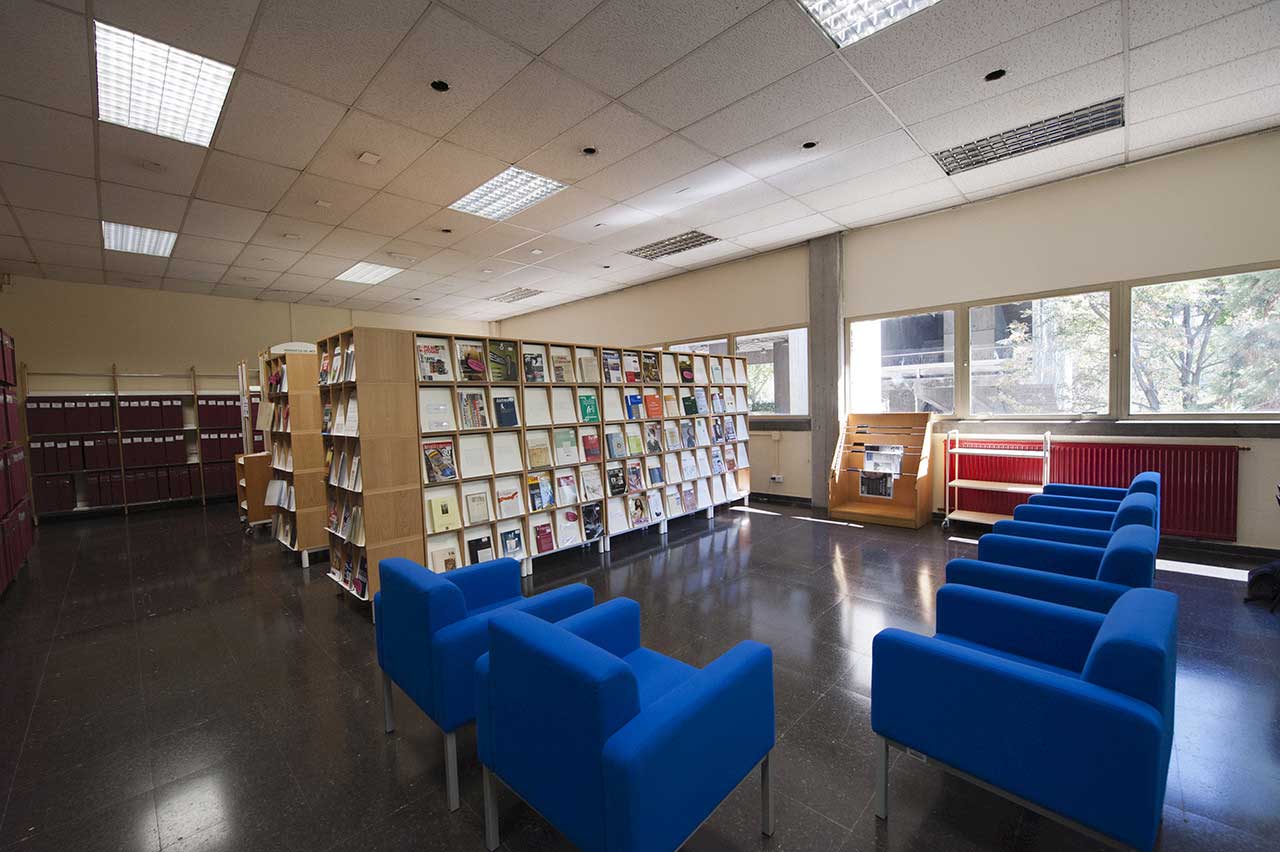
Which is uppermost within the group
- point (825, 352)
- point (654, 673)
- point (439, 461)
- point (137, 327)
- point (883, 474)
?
point (137, 327)

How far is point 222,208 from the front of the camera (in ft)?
16.1

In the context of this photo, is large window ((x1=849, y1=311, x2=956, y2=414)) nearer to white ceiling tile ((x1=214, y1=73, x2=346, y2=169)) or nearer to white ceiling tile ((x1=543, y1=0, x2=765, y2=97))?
white ceiling tile ((x1=543, y1=0, x2=765, y2=97))

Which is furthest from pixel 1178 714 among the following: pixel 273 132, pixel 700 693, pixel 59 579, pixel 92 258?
pixel 92 258

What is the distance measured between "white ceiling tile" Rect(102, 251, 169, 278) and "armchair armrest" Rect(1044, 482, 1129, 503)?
962 centimetres

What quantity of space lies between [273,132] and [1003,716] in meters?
5.07

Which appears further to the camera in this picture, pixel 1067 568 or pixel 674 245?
pixel 674 245

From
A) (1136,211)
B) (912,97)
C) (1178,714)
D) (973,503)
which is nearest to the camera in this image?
(1178,714)

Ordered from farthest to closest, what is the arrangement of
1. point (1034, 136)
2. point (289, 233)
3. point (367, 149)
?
point (289, 233) → point (1034, 136) → point (367, 149)

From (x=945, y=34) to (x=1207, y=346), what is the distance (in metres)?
3.86

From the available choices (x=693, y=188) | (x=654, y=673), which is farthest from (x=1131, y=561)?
(x=693, y=188)

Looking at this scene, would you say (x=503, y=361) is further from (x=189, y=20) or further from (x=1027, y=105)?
(x=1027, y=105)

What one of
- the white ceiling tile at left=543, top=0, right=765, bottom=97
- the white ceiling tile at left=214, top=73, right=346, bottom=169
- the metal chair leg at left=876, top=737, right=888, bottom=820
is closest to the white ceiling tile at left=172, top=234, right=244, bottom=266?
the white ceiling tile at left=214, top=73, right=346, bottom=169

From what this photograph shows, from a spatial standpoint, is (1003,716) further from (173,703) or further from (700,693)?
(173,703)

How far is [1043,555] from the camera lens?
256cm
